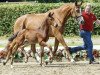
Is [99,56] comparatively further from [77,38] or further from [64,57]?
[77,38]

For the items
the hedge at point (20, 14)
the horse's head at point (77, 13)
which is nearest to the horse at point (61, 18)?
the horse's head at point (77, 13)

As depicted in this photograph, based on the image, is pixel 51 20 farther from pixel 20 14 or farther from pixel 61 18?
pixel 20 14

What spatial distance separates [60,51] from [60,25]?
150 cm

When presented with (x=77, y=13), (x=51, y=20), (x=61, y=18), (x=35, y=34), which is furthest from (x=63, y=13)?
(x=35, y=34)

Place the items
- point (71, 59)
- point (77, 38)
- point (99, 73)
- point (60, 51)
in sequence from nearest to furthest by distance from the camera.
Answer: point (99, 73) < point (71, 59) < point (60, 51) < point (77, 38)

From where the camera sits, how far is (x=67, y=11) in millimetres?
15586

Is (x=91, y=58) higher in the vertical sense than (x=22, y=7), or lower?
lower

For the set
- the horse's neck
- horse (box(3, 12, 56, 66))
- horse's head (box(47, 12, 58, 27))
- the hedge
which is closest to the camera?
horse (box(3, 12, 56, 66))

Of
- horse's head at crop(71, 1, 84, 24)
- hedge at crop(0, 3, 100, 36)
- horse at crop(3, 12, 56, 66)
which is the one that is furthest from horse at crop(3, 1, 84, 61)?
hedge at crop(0, 3, 100, 36)

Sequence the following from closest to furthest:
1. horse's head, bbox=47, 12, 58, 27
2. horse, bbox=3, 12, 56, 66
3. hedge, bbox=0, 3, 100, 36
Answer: horse, bbox=3, 12, 56, 66 → horse's head, bbox=47, 12, 58, 27 → hedge, bbox=0, 3, 100, 36

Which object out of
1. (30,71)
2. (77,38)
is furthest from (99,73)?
(77,38)

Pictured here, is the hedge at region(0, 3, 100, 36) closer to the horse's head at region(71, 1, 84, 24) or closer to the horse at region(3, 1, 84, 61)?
the horse at region(3, 1, 84, 61)

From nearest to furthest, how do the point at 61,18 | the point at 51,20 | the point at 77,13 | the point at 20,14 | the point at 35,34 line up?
the point at 35,34 → the point at 51,20 → the point at 77,13 → the point at 61,18 → the point at 20,14

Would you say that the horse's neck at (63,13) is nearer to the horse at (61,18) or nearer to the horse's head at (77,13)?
the horse at (61,18)
